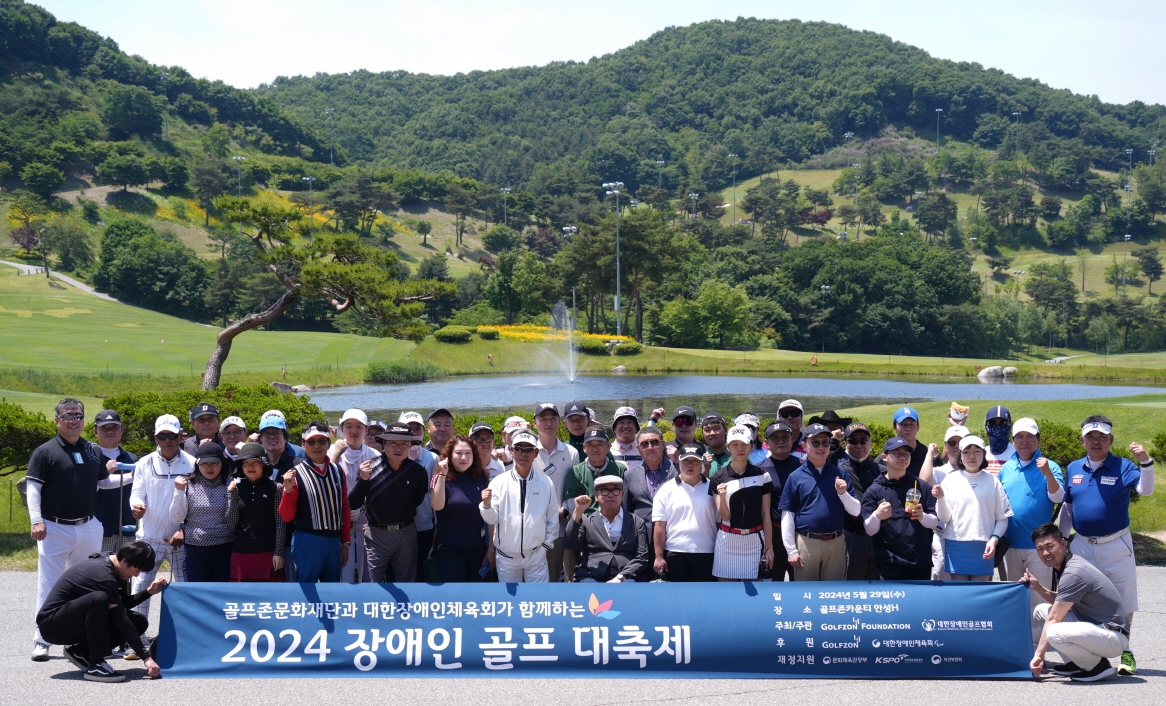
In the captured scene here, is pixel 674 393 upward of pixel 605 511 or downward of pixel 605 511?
downward

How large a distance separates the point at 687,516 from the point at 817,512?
40.4 inches

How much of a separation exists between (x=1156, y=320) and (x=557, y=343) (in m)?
69.5

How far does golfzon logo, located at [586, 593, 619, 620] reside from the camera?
6.96 meters

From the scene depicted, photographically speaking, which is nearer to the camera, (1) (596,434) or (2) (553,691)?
(2) (553,691)

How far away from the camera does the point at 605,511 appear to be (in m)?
7.68

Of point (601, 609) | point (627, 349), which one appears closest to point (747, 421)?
point (601, 609)

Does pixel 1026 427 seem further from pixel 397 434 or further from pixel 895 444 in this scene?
pixel 397 434

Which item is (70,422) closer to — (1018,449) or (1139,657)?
(1018,449)

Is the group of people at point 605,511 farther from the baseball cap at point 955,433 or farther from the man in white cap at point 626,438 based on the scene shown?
the man in white cap at point 626,438

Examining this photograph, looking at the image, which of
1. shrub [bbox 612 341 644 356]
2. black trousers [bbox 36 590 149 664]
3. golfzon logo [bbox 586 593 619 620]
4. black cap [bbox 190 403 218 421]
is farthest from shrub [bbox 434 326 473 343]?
golfzon logo [bbox 586 593 619 620]

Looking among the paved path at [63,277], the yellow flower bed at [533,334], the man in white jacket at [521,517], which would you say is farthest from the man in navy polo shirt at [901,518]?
the paved path at [63,277]

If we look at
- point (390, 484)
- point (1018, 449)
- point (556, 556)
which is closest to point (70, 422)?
point (390, 484)

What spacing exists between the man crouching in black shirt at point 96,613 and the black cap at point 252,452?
3.23 feet

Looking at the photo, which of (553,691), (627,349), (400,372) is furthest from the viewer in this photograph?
(627,349)
